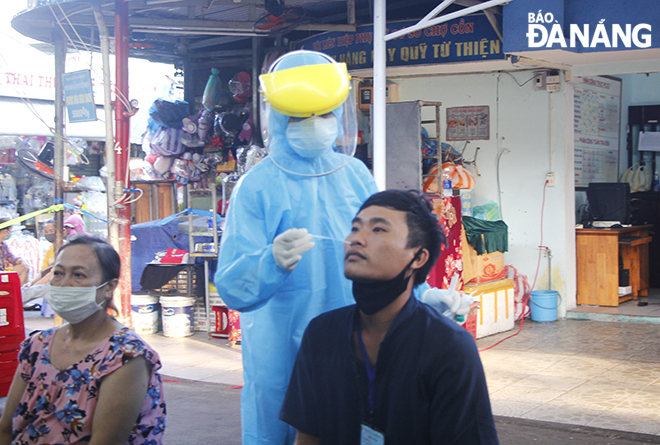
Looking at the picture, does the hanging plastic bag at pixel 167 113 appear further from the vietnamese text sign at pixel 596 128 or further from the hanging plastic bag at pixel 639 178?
the hanging plastic bag at pixel 639 178

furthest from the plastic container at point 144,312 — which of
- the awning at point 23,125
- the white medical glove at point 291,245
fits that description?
the white medical glove at point 291,245

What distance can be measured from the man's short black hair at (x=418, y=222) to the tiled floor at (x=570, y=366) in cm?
322

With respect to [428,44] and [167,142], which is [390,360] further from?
[167,142]

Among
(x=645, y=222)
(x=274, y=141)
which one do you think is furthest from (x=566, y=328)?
(x=274, y=141)

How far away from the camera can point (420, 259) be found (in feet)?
6.16

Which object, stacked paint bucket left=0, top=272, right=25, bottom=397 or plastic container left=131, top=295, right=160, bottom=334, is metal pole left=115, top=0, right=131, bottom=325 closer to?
plastic container left=131, top=295, right=160, bottom=334

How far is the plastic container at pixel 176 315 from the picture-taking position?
7.80 meters

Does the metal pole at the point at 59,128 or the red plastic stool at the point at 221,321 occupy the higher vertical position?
A: the metal pole at the point at 59,128

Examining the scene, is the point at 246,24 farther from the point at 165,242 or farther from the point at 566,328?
the point at 566,328

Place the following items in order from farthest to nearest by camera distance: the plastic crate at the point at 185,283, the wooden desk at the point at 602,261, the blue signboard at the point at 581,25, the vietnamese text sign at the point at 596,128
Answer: the vietnamese text sign at the point at 596,128, the wooden desk at the point at 602,261, the plastic crate at the point at 185,283, the blue signboard at the point at 581,25

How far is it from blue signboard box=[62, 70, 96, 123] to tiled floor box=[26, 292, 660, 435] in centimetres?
275

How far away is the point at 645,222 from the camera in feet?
32.3
